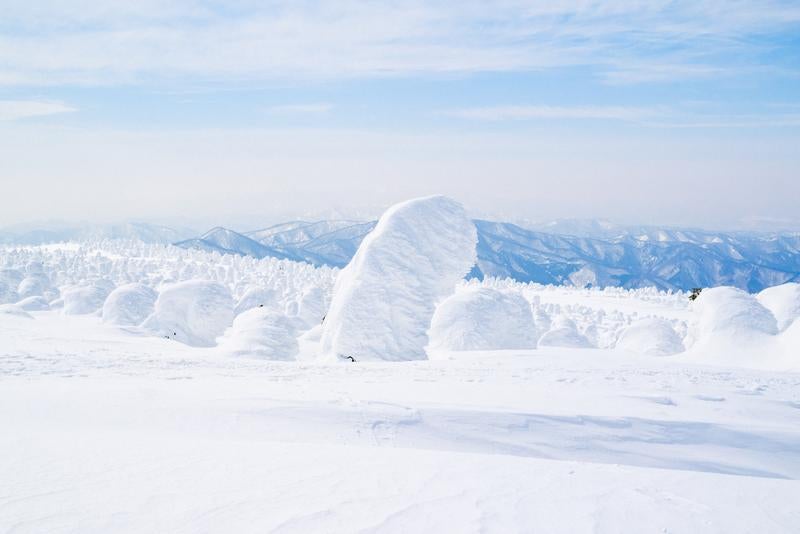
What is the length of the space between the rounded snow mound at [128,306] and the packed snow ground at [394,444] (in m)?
25.3

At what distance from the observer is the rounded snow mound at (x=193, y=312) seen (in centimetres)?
3067

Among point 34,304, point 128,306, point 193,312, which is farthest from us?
point 34,304

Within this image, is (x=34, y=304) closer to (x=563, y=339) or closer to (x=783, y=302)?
(x=563, y=339)

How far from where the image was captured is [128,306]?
38.1 metres

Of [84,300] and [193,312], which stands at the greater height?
[193,312]

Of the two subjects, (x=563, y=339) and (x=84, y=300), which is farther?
(x=84, y=300)

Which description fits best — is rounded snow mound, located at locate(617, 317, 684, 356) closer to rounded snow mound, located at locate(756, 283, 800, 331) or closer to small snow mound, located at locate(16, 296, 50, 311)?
rounded snow mound, located at locate(756, 283, 800, 331)

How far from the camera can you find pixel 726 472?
6387 millimetres

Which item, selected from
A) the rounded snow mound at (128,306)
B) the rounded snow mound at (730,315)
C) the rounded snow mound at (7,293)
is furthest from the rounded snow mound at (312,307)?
the rounded snow mound at (730,315)

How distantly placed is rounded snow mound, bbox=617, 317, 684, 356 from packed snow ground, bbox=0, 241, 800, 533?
2465 centimetres

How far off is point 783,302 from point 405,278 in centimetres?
2204

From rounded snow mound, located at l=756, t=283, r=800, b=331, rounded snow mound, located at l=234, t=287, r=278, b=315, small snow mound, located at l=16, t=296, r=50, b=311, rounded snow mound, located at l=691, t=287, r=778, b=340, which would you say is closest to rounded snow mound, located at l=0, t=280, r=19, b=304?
small snow mound, located at l=16, t=296, r=50, b=311

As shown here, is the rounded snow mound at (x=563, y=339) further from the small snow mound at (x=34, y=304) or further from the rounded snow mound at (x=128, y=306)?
the small snow mound at (x=34, y=304)

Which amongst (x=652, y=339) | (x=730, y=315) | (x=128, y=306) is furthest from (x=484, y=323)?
(x=128, y=306)
